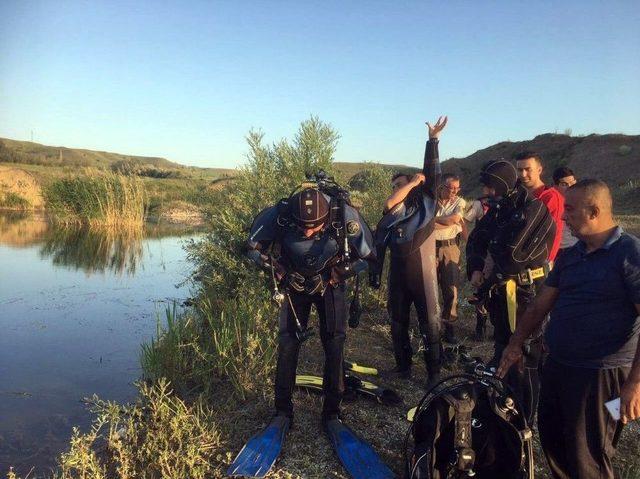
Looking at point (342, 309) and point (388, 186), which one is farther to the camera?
point (388, 186)

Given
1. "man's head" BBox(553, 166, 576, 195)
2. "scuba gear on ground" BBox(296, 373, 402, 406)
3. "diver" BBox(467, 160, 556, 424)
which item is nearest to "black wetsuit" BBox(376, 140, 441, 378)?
"scuba gear on ground" BBox(296, 373, 402, 406)

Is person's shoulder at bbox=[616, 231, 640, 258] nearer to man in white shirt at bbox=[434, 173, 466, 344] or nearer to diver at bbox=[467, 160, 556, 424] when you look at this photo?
diver at bbox=[467, 160, 556, 424]

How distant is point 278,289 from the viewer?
3.63m

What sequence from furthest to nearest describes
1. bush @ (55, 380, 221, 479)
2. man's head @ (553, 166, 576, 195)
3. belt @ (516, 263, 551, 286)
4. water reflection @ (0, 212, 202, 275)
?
water reflection @ (0, 212, 202, 275), man's head @ (553, 166, 576, 195), belt @ (516, 263, 551, 286), bush @ (55, 380, 221, 479)

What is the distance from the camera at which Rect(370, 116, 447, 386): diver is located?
13.9 feet

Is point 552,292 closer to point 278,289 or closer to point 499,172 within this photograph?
point 499,172

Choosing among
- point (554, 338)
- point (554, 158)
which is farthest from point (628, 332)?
point (554, 158)

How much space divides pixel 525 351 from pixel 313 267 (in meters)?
1.66

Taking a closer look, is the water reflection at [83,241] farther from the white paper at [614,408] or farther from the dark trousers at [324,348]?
the white paper at [614,408]

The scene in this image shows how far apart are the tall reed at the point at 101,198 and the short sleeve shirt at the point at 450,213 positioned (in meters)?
15.7

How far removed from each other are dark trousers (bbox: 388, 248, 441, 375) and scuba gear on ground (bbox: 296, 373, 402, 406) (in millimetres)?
506

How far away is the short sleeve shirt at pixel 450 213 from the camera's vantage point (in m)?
5.82

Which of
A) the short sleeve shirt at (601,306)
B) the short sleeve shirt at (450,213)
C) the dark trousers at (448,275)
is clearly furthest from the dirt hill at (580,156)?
the short sleeve shirt at (601,306)

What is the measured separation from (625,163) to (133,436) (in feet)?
99.4
